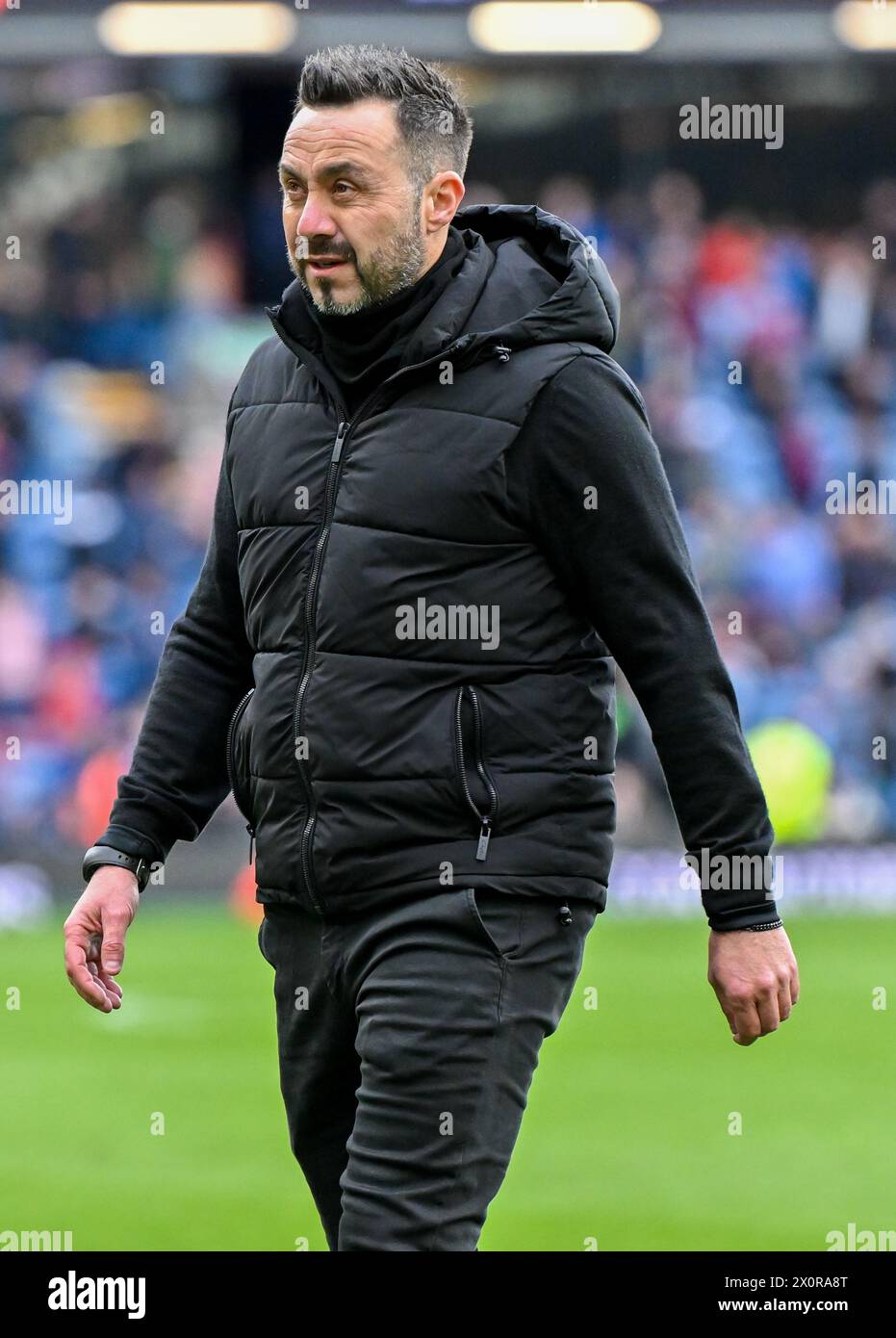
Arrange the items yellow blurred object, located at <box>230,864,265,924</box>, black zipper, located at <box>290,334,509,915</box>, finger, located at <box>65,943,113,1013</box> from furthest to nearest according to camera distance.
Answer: yellow blurred object, located at <box>230,864,265,924</box> < finger, located at <box>65,943,113,1013</box> < black zipper, located at <box>290,334,509,915</box>

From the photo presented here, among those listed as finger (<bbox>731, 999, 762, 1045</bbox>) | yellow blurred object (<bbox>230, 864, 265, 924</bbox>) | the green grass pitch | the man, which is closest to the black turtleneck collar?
the man

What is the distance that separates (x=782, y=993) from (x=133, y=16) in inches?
472

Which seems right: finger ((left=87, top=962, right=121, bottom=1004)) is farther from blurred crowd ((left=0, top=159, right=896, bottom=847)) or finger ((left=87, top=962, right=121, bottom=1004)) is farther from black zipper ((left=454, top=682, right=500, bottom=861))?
blurred crowd ((left=0, top=159, right=896, bottom=847))

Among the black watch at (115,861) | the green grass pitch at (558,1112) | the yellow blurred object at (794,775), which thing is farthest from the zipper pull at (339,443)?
the yellow blurred object at (794,775)

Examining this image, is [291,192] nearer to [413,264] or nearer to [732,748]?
[413,264]

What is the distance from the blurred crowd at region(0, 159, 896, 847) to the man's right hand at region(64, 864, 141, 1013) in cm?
945

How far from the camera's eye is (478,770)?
3377 mm

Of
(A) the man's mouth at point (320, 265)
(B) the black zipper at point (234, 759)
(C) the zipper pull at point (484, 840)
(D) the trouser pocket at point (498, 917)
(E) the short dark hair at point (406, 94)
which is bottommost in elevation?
(D) the trouser pocket at point (498, 917)

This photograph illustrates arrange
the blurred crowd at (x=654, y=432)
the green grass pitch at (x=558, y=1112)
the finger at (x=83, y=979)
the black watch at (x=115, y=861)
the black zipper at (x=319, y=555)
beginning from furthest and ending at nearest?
the blurred crowd at (x=654, y=432) < the green grass pitch at (x=558, y=1112) < the black watch at (x=115, y=861) < the finger at (x=83, y=979) < the black zipper at (x=319, y=555)

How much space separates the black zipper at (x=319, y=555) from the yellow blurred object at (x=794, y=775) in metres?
9.74

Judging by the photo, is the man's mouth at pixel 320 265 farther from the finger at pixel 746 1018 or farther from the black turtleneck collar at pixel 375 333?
the finger at pixel 746 1018

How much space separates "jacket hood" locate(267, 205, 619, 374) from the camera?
3480 millimetres

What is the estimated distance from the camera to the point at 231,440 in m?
3.79

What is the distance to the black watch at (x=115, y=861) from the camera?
3.73 metres
